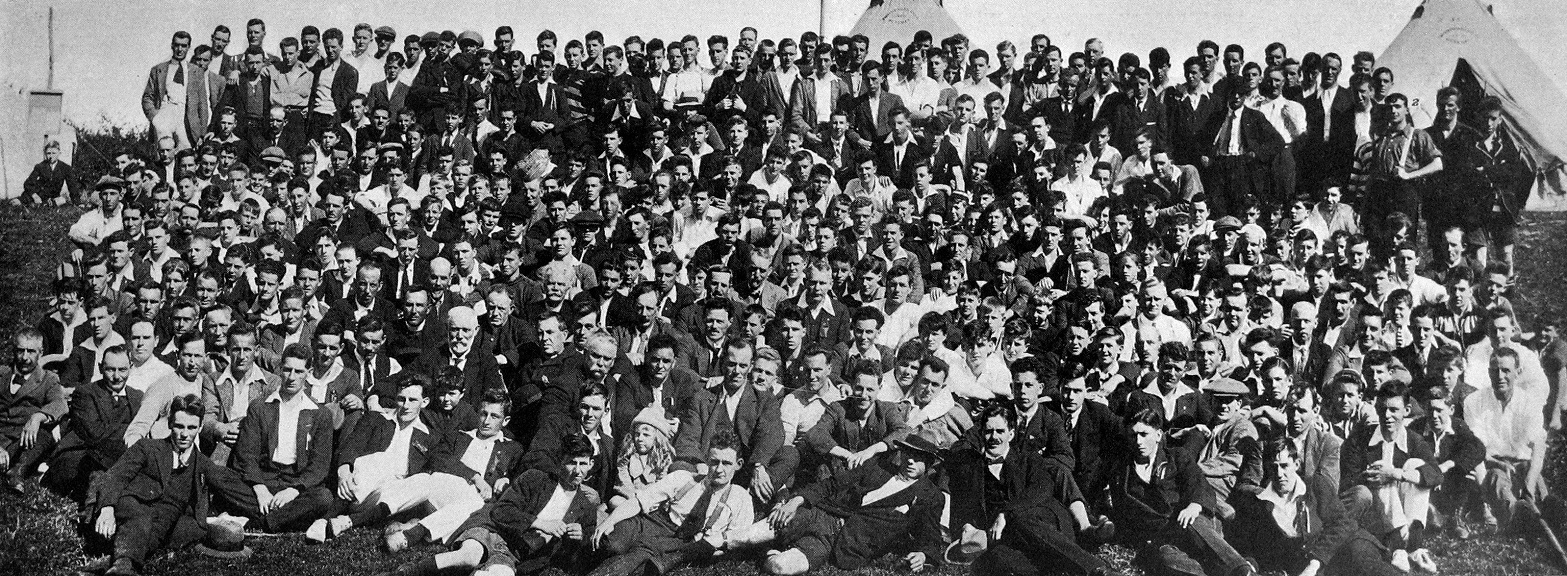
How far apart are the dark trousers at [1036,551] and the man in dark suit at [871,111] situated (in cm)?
226

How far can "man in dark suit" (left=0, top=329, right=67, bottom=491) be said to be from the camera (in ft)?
21.0

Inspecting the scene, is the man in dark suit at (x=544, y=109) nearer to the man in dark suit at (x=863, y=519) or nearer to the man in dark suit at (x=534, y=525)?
the man in dark suit at (x=534, y=525)

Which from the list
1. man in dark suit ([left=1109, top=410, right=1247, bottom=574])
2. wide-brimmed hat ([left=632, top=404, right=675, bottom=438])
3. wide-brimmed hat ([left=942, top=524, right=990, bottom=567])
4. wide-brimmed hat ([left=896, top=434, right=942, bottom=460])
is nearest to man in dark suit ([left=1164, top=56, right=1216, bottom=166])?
man in dark suit ([left=1109, top=410, right=1247, bottom=574])

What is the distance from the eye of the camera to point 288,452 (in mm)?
6176

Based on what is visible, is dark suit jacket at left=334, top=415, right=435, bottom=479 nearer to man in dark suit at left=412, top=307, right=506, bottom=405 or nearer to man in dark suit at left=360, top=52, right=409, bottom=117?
man in dark suit at left=412, top=307, right=506, bottom=405

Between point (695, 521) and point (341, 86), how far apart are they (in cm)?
307

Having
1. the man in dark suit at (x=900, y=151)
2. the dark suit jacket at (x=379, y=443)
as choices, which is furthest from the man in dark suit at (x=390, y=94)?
the man in dark suit at (x=900, y=151)

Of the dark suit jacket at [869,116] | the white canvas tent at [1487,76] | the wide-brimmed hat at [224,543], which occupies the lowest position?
the wide-brimmed hat at [224,543]

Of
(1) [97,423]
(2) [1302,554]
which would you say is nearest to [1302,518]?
(2) [1302,554]

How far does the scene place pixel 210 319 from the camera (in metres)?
6.41

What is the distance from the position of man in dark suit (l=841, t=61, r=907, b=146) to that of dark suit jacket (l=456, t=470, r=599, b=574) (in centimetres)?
247

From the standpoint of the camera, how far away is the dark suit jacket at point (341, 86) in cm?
717

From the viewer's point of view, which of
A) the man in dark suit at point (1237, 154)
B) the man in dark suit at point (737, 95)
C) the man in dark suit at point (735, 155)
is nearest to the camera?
the man in dark suit at point (1237, 154)

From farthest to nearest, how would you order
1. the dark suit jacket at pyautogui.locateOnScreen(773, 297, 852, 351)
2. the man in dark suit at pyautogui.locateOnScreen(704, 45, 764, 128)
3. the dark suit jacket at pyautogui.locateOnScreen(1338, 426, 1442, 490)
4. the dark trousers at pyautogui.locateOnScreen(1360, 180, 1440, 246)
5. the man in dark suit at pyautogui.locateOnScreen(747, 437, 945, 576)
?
the man in dark suit at pyautogui.locateOnScreen(704, 45, 764, 128) → the dark trousers at pyautogui.locateOnScreen(1360, 180, 1440, 246) → the dark suit jacket at pyautogui.locateOnScreen(773, 297, 852, 351) → the dark suit jacket at pyautogui.locateOnScreen(1338, 426, 1442, 490) → the man in dark suit at pyautogui.locateOnScreen(747, 437, 945, 576)
